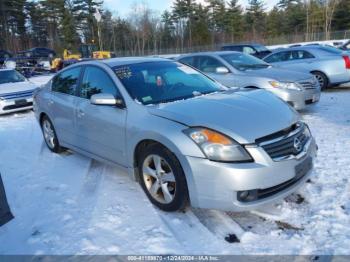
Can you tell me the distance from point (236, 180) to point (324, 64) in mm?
8933

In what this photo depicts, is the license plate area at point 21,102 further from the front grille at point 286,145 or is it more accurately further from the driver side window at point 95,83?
the front grille at point 286,145

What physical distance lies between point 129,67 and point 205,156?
193 centimetres

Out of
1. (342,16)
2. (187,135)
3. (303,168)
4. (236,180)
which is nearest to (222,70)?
(303,168)

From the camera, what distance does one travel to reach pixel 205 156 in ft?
10.6

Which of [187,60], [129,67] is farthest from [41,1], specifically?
[129,67]

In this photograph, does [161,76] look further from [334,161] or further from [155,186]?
[334,161]

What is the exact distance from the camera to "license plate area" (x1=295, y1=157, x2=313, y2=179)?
3.44 metres

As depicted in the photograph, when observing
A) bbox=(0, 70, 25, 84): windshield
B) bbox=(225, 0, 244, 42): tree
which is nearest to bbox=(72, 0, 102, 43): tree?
bbox=(225, 0, 244, 42): tree

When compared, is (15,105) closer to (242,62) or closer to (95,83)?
(242,62)

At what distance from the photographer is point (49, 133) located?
6.21 m

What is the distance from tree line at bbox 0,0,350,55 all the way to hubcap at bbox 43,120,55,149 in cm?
5899

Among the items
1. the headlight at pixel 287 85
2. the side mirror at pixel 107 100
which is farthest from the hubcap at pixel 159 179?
the headlight at pixel 287 85

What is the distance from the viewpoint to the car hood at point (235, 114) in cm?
332

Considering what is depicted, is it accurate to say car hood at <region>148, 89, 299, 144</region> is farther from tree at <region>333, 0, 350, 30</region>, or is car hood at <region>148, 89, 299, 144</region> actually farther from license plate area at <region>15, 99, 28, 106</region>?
tree at <region>333, 0, 350, 30</region>
